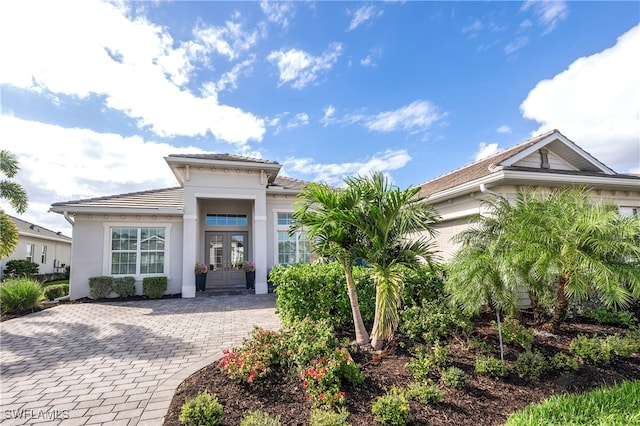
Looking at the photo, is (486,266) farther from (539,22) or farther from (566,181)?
(539,22)

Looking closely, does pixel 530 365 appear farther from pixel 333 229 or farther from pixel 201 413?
pixel 201 413

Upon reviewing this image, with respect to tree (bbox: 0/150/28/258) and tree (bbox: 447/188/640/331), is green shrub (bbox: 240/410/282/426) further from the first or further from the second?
tree (bbox: 0/150/28/258)

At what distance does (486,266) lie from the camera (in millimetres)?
4785

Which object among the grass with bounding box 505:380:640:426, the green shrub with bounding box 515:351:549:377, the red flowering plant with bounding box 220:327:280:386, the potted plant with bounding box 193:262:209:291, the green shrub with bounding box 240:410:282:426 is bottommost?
the grass with bounding box 505:380:640:426

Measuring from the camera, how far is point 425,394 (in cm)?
320

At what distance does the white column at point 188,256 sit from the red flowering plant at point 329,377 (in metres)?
8.85

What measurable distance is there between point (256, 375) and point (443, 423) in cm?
216

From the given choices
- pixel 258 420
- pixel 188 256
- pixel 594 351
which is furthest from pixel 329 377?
pixel 188 256

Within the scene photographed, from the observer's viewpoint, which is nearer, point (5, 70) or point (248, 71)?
point (5, 70)

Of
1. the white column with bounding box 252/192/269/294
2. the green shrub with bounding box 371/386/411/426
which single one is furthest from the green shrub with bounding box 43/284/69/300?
the green shrub with bounding box 371/386/411/426

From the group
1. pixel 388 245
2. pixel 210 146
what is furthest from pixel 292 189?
pixel 388 245

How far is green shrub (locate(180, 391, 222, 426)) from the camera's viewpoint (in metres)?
2.74

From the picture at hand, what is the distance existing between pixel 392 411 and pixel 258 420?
52.2 inches

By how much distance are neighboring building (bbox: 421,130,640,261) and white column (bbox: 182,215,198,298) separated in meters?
8.90
